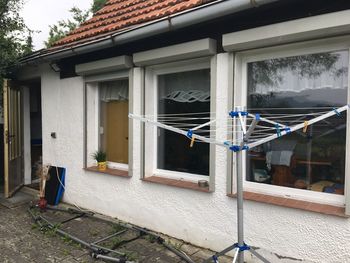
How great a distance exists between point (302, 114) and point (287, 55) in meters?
0.67

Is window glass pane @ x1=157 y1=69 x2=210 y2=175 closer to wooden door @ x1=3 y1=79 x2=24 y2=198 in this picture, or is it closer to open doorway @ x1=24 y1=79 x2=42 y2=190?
wooden door @ x1=3 y1=79 x2=24 y2=198

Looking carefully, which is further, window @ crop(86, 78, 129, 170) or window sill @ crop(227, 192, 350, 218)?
window @ crop(86, 78, 129, 170)

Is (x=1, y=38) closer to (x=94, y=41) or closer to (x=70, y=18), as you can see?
(x=94, y=41)

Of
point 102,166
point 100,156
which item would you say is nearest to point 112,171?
A: point 102,166

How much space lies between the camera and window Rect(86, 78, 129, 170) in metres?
5.59

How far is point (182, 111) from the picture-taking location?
472 cm

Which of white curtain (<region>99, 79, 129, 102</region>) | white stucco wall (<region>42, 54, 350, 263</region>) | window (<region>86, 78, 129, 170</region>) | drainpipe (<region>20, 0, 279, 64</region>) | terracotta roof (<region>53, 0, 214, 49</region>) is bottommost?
white stucco wall (<region>42, 54, 350, 263</region>)

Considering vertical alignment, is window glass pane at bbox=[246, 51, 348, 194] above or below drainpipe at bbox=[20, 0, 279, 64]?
below

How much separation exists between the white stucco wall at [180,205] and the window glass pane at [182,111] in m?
Answer: 0.37

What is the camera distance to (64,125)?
6.32 metres

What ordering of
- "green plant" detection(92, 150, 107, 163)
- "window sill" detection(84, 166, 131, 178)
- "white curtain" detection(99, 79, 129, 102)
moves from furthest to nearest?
1. "green plant" detection(92, 150, 107, 163)
2. "white curtain" detection(99, 79, 129, 102)
3. "window sill" detection(84, 166, 131, 178)

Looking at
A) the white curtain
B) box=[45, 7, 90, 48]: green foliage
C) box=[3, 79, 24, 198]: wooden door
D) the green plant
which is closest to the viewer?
the white curtain

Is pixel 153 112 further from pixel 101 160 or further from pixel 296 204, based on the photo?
pixel 296 204

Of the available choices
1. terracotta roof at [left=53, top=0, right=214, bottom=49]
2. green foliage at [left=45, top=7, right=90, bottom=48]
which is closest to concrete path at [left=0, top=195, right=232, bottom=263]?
terracotta roof at [left=53, top=0, right=214, bottom=49]
